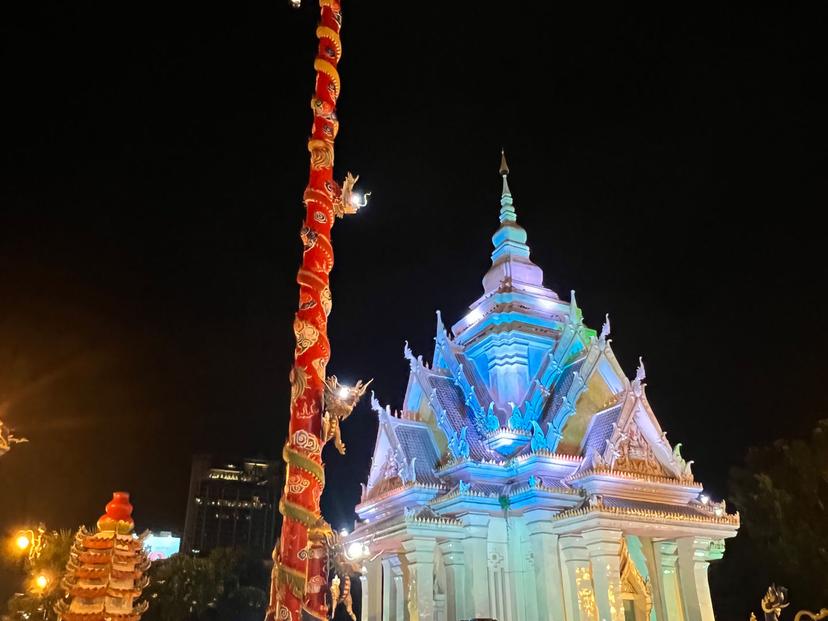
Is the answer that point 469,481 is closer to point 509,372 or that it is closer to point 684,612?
point 509,372

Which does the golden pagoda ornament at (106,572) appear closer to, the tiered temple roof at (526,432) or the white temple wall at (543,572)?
the tiered temple roof at (526,432)

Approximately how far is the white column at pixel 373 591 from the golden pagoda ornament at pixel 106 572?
12653 mm

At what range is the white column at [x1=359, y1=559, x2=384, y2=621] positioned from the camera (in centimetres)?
2145

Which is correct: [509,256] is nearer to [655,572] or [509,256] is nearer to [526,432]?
[526,432]

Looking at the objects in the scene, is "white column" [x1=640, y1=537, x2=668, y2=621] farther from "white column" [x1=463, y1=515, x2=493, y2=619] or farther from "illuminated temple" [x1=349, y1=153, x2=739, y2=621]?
"white column" [x1=463, y1=515, x2=493, y2=619]

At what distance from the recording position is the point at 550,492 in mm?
19047

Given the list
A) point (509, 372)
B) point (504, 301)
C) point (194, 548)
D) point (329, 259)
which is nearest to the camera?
point (329, 259)

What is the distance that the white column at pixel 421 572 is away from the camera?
58.2 ft

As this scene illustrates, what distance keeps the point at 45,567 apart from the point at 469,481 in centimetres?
1639

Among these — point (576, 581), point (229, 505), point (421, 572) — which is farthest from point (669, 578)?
point (229, 505)

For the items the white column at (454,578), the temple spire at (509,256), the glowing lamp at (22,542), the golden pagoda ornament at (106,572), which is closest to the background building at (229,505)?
the temple spire at (509,256)

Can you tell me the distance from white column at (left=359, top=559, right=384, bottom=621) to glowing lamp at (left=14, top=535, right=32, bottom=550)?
32.5ft

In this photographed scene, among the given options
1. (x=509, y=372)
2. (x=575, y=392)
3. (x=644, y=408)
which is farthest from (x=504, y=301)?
(x=644, y=408)

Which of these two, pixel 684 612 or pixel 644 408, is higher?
pixel 644 408
